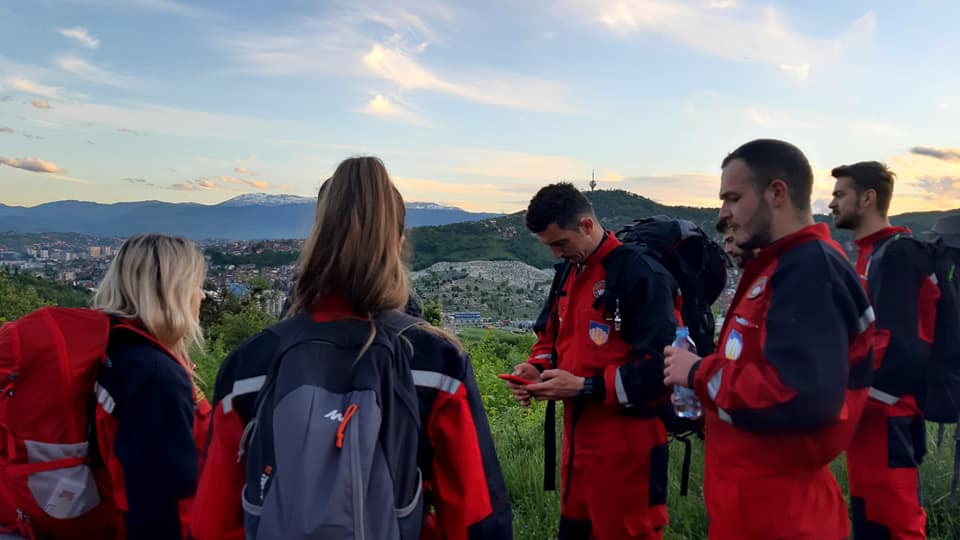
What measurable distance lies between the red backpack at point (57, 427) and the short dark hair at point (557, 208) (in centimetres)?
201

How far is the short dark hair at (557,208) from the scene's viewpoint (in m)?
3.61

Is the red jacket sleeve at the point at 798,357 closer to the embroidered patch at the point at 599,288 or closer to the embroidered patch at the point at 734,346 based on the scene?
the embroidered patch at the point at 734,346

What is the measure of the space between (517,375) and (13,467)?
2156 millimetres

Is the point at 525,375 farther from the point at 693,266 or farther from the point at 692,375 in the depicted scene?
the point at 692,375

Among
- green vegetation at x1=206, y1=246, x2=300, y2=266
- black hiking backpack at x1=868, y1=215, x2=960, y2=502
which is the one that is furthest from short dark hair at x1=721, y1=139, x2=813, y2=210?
green vegetation at x1=206, y1=246, x2=300, y2=266

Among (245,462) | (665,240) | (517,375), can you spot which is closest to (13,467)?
(245,462)

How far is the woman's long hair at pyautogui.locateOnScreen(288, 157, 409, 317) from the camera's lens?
1869mm

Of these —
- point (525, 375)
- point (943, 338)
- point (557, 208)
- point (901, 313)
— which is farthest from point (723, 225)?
point (943, 338)

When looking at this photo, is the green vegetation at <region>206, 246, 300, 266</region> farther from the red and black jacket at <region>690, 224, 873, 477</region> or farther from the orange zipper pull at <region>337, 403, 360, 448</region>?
Answer: the orange zipper pull at <region>337, 403, 360, 448</region>

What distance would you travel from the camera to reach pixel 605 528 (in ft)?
10.8

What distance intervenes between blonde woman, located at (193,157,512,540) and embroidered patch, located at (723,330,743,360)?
36.4 inches

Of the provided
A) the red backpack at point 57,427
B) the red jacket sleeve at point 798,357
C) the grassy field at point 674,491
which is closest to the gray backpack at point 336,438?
the red backpack at point 57,427

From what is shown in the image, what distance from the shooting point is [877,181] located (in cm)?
416

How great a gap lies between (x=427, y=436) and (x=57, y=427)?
4.77ft
